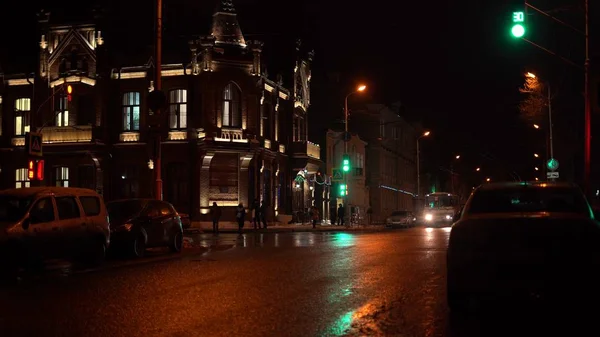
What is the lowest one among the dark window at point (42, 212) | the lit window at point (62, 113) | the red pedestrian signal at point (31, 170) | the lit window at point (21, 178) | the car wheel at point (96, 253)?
the car wheel at point (96, 253)

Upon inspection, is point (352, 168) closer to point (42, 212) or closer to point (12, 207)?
point (42, 212)

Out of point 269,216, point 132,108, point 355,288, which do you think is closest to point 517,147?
point 269,216

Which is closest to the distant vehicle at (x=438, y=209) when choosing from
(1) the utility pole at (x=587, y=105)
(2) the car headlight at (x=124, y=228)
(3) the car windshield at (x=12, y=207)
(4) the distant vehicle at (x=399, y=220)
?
(4) the distant vehicle at (x=399, y=220)

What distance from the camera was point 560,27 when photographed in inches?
1383

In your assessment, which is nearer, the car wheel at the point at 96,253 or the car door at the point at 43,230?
the car door at the point at 43,230

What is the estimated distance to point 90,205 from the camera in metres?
16.1

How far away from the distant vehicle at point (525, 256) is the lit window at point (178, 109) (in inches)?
1378

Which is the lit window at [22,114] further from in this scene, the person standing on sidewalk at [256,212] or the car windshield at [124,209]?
the car windshield at [124,209]

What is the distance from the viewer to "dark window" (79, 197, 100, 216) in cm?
1586

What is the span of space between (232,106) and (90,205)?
2662cm

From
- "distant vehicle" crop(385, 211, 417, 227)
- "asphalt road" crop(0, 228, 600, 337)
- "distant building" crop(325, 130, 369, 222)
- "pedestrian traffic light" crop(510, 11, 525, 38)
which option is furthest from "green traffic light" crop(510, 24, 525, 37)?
"distant building" crop(325, 130, 369, 222)

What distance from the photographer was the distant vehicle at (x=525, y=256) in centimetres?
795

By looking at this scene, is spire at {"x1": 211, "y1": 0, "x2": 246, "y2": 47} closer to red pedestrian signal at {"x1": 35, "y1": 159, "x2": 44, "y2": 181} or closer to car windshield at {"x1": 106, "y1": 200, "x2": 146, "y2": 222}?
red pedestrian signal at {"x1": 35, "y1": 159, "x2": 44, "y2": 181}

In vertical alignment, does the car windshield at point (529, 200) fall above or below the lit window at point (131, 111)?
below
